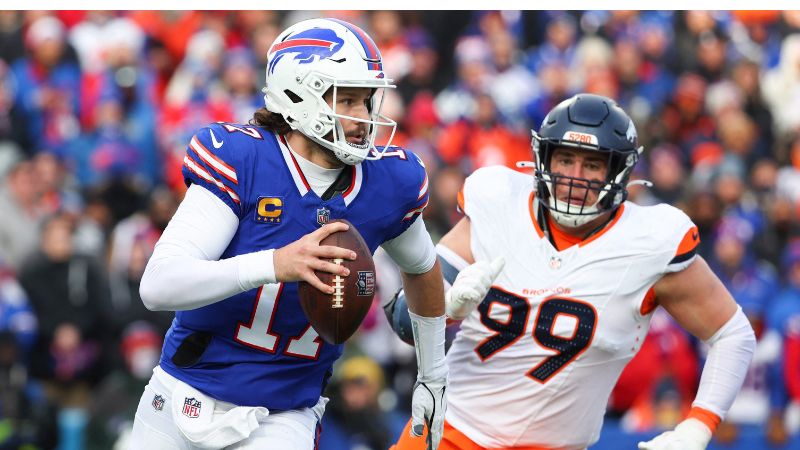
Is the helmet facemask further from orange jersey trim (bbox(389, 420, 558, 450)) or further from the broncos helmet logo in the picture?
the broncos helmet logo

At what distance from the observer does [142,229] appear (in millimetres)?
7746

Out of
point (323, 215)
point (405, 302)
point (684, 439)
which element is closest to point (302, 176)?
point (323, 215)

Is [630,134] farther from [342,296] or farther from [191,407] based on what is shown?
[191,407]

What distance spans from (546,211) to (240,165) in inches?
54.7

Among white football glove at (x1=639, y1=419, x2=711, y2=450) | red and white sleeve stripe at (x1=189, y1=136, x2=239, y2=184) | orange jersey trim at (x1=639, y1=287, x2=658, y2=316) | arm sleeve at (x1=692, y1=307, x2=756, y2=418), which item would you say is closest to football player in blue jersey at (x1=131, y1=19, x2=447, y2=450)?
red and white sleeve stripe at (x1=189, y1=136, x2=239, y2=184)

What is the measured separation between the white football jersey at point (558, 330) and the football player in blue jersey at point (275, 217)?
→ 2.30 feet

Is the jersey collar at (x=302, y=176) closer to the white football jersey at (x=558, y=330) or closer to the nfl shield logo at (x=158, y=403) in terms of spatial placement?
the nfl shield logo at (x=158, y=403)

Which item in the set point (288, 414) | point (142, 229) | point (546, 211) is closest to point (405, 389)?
point (142, 229)

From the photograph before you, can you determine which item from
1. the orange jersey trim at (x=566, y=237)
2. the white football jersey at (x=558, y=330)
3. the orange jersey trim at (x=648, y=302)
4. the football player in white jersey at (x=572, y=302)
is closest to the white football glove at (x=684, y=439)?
the football player in white jersey at (x=572, y=302)

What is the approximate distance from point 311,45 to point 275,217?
507 millimetres

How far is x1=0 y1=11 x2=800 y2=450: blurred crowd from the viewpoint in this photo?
285 inches

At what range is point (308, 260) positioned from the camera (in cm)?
315

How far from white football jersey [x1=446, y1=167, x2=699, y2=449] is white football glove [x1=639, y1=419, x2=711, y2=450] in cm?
27

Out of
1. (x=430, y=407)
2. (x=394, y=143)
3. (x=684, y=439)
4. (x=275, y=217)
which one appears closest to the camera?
(x=275, y=217)
